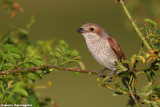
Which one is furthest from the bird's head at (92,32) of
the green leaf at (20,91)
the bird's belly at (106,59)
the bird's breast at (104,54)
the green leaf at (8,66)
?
the green leaf at (20,91)

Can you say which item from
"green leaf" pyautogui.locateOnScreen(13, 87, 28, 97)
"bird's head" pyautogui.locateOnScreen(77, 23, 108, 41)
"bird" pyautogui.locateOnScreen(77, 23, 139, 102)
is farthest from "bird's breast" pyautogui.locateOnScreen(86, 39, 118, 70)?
"green leaf" pyautogui.locateOnScreen(13, 87, 28, 97)

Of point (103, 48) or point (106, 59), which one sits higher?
point (103, 48)

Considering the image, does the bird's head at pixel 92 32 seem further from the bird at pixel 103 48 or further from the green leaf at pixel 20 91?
the green leaf at pixel 20 91

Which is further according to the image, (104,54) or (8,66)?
(104,54)

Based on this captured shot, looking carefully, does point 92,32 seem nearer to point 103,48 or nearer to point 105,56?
point 103,48

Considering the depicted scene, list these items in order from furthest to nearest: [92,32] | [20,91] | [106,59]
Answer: [92,32], [106,59], [20,91]

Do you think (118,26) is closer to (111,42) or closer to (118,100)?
(118,100)

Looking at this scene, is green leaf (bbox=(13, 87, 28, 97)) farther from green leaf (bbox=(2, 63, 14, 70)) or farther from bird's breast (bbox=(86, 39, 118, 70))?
bird's breast (bbox=(86, 39, 118, 70))

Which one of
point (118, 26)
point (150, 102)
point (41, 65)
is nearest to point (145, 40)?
point (150, 102)

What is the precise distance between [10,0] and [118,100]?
20.0 feet

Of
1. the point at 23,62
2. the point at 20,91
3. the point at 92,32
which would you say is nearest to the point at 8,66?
the point at 23,62

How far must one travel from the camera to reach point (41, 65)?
1873mm

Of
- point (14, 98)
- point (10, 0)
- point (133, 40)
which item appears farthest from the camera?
point (133, 40)

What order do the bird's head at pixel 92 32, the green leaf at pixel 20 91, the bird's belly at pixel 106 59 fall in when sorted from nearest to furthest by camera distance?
1. the green leaf at pixel 20 91
2. the bird's belly at pixel 106 59
3. the bird's head at pixel 92 32
